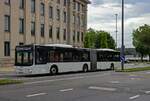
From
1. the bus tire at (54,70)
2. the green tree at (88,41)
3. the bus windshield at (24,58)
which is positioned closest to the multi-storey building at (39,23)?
the green tree at (88,41)

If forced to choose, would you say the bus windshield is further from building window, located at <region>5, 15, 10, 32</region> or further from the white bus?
building window, located at <region>5, 15, 10, 32</region>

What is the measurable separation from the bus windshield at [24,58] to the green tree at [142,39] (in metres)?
76.8

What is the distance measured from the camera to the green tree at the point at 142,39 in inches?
4270

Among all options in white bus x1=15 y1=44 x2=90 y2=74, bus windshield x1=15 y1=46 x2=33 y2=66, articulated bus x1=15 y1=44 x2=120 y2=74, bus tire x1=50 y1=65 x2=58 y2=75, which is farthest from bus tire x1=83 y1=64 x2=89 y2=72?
bus windshield x1=15 y1=46 x2=33 y2=66

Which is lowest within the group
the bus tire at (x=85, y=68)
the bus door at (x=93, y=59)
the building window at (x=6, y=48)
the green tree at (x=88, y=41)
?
the bus tire at (x=85, y=68)

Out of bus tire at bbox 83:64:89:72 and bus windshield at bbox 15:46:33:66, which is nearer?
bus windshield at bbox 15:46:33:66

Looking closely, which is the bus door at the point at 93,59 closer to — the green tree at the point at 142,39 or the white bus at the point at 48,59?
the white bus at the point at 48,59

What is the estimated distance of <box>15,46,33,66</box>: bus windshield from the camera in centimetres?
3388

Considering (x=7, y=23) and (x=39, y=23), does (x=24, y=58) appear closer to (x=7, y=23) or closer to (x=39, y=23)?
(x=7, y=23)

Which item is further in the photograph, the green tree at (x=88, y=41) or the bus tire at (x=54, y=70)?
the green tree at (x=88, y=41)

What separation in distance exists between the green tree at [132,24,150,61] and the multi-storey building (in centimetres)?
3006

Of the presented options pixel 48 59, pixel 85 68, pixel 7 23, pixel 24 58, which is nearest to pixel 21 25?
pixel 7 23

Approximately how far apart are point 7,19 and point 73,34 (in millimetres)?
24275

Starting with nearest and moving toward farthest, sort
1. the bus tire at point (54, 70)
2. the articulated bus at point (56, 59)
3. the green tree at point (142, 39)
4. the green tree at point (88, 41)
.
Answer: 1. the articulated bus at point (56, 59)
2. the bus tire at point (54, 70)
3. the green tree at point (88, 41)
4. the green tree at point (142, 39)
